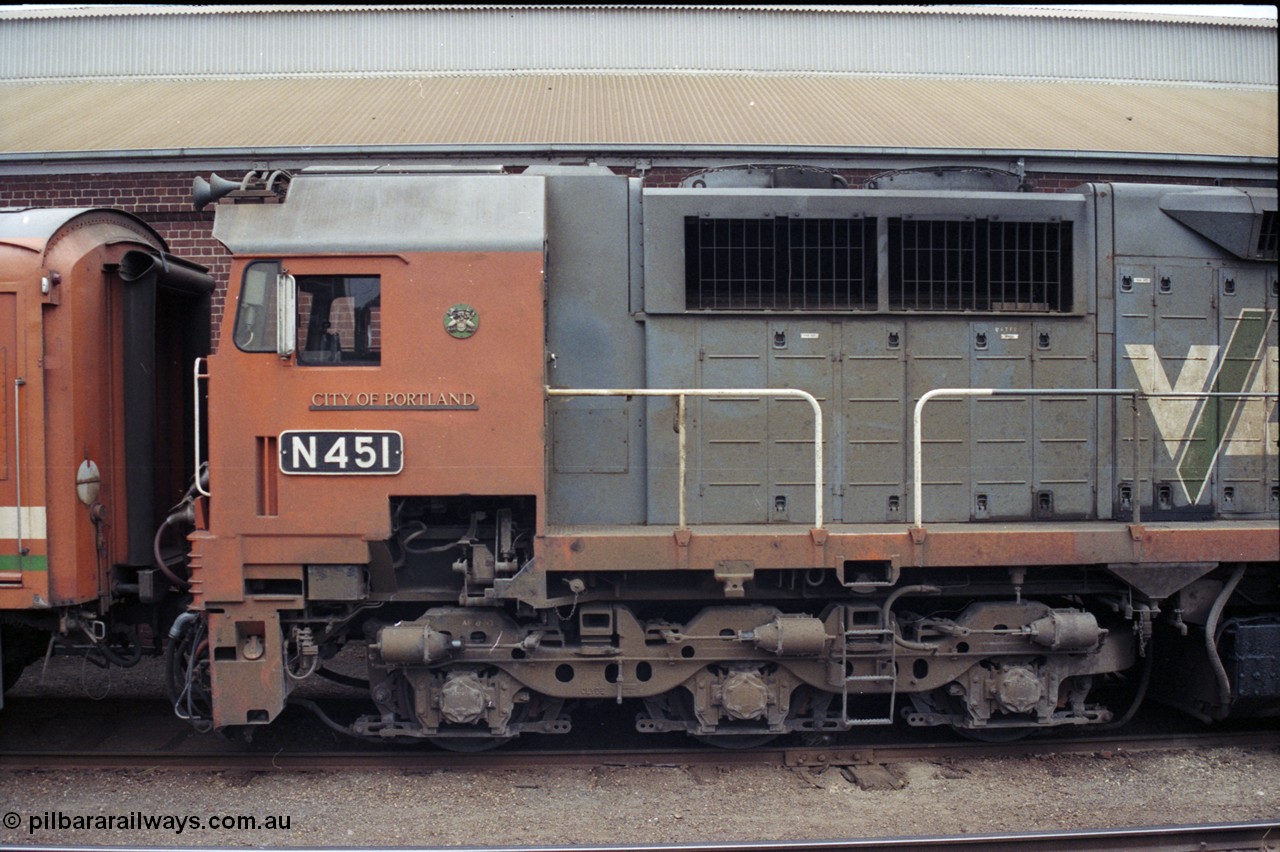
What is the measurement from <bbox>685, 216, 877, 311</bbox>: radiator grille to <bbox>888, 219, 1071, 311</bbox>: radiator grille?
238mm

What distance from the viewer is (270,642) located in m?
5.43

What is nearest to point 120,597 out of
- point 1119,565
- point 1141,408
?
point 1119,565

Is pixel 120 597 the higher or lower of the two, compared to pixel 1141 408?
lower

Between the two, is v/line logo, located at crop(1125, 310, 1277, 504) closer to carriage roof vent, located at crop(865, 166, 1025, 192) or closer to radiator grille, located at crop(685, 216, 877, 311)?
carriage roof vent, located at crop(865, 166, 1025, 192)

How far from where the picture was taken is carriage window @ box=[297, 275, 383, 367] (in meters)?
5.35

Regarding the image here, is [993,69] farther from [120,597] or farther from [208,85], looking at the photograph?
[120,597]

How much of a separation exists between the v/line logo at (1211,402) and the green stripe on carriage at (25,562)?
789 centimetres

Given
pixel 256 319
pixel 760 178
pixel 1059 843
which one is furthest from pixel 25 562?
Result: pixel 1059 843

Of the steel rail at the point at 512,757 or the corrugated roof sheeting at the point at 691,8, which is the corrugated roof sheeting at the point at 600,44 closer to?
the corrugated roof sheeting at the point at 691,8

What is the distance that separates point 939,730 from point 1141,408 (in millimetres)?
2924

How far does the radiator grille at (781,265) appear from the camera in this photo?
20.0 feet

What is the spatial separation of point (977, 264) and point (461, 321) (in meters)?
3.79

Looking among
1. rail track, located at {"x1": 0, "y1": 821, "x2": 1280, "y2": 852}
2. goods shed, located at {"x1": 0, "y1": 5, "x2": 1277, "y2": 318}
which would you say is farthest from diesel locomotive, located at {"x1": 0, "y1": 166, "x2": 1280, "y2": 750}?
goods shed, located at {"x1": 0, "y1": 5, "x2": 1277, "y2": 318}

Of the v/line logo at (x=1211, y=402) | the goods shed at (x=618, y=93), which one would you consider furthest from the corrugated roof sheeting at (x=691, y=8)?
the v/line logo at (x=1211, y=402)
